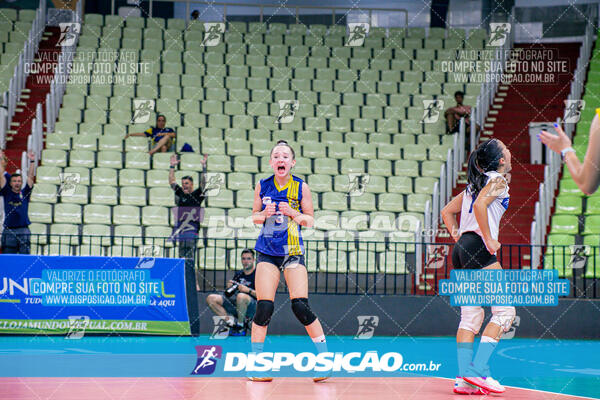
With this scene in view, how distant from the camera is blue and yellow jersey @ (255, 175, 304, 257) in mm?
Answer: 6621

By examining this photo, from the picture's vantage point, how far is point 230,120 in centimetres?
1700

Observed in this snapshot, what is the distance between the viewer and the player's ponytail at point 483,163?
6086 mm

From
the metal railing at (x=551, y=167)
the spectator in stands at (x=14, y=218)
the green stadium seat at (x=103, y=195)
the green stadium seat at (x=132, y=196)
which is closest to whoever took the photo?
the spectator in stands at (x=14, y=218)

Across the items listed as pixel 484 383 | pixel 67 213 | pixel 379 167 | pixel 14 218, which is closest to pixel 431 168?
pixel 379 167

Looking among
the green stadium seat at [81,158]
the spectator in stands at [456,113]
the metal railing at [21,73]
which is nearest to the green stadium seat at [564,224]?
the spectator in stands at [456,113]

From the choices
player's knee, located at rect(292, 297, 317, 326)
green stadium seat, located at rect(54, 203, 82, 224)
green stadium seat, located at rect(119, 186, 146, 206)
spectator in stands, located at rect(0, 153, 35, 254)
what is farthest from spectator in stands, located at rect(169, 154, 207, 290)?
player's knee, located at rect(292, 297, 317, 326)

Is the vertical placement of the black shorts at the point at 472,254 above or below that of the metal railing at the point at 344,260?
above

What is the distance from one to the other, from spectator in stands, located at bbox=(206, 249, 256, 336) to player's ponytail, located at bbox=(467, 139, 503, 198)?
18.9 ft

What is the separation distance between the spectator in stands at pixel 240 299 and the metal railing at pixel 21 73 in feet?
19.7

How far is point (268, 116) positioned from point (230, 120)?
0.83 m

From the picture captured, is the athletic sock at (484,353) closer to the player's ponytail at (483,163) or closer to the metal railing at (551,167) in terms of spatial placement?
the player's ponytail at (483,163)

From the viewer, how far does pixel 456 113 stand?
16562 mm

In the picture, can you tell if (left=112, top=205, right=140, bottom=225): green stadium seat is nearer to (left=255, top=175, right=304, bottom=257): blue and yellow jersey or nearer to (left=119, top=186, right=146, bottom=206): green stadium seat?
(left=119, top=186, right=146, bottom=206): green stadium seat

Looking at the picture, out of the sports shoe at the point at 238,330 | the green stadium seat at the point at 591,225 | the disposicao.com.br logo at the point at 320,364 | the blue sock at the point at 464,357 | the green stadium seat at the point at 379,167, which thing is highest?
the green stadium seat at the point at 379,167
